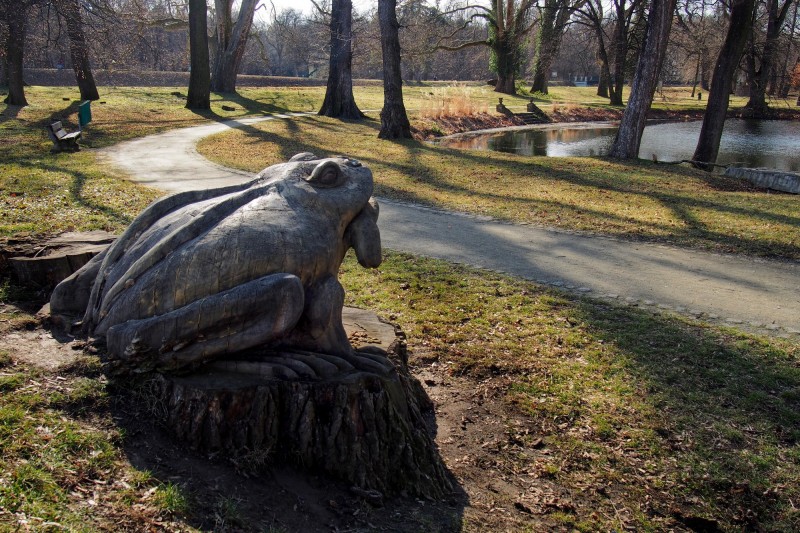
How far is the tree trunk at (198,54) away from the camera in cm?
2562

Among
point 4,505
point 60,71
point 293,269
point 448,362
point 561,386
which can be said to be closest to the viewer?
point 4,505

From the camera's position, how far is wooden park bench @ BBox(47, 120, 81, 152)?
634 inches

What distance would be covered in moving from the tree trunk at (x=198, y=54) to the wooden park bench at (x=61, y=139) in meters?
10.7

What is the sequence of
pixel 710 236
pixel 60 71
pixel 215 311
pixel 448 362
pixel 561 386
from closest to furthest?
pixel 215 311 → pixel 561 386 → pixel 448 362 → pixel 710 236 → pixel 60 71

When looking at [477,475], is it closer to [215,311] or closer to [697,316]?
[215,311]

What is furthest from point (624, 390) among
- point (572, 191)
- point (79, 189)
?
point (79, 189)

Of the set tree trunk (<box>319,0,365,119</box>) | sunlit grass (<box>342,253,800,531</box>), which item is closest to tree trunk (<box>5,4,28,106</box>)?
tree trunk (<box>319,0,365,119</box>)

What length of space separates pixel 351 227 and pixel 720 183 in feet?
49.7

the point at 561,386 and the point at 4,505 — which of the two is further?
the point at 561,386

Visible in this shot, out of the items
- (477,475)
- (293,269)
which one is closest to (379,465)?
(477,475)

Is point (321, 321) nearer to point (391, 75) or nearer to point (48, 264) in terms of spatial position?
point (48, 264)

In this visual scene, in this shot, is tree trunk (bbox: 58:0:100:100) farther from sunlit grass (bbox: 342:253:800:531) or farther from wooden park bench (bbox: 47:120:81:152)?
sunlit grass (bbox: 342:253:800:531)

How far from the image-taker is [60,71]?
4022 cm

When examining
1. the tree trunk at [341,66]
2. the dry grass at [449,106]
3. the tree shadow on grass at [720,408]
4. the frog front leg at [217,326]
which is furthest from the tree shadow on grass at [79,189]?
the dry grass at [449,106]
